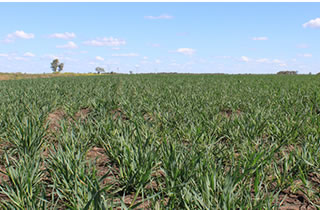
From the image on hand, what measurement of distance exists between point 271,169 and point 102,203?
1.81 meters

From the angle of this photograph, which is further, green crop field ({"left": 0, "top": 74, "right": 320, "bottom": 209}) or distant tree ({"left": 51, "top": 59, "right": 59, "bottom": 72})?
distant tree ({"left": 51, "top": 59, "right": 59, "bottom": 72})

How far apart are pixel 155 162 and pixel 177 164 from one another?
34cm

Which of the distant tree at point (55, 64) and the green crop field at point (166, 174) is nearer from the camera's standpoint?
the green crop field at point (166, 174)

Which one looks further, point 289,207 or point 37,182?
point 37,182

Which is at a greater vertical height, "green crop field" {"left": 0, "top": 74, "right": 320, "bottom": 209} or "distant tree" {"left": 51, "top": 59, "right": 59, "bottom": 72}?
"distant tree" {"left": 51, "top": 59, "right": 59, "bottom": 72}

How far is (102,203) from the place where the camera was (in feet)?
5.58

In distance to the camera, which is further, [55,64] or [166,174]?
[55,64]

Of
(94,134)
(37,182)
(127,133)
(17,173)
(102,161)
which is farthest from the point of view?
(94,134)

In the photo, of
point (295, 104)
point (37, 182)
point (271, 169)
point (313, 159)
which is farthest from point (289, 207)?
point (295, 104)

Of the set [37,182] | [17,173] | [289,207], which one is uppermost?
[17,173]

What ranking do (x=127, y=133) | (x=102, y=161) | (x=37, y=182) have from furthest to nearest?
(x=102, y=161)
(x=127, y=133)
(x=37, y=182)

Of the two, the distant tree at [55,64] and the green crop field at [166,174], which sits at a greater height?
the distant tree at [55,64]

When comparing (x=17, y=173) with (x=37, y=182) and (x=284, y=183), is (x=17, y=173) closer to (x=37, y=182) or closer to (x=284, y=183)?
(x=37, y=182)

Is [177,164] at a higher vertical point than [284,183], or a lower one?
higher
